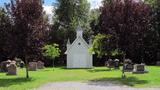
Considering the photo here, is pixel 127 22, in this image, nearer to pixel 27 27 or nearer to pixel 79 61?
pixel 27 27

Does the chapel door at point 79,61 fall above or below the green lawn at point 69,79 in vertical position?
above

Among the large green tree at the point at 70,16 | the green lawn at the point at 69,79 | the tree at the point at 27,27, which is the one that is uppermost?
the large green tree at the point at 70,16

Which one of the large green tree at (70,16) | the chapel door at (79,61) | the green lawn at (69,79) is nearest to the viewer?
the green lawn at (69,79)

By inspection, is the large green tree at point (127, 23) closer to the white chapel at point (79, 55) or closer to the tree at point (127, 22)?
the tree at point (127, 22)

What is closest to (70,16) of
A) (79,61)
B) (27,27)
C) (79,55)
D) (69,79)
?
(79,55)

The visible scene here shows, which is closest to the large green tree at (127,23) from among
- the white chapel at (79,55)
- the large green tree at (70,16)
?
the white chapel at (79,55)

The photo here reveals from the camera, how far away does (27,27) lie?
32.5 metres

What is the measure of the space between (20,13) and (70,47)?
3346 cm

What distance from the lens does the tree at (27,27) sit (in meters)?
32.4

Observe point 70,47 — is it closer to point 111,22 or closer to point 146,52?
point 146,52

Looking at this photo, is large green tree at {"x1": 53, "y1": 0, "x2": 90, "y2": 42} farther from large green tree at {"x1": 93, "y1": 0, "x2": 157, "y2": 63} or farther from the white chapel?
large green tree at {"x1": 93, "y1": 0, "x2": 157, "y2": 63}

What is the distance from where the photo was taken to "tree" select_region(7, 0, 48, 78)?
1275 inches

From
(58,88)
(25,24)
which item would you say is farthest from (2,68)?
(58,88)

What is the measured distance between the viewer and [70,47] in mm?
65625
